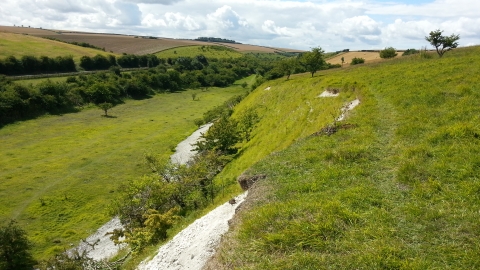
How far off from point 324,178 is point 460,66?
23.7 metres

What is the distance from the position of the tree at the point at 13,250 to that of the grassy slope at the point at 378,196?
80.2 feet

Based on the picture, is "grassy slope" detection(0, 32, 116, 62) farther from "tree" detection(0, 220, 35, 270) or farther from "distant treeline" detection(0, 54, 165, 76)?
"tree" detection(0, 220, 35, 270)

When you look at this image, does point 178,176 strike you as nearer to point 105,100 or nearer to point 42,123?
point 42,123

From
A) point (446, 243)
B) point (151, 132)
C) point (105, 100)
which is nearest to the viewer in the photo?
point (446, 243)

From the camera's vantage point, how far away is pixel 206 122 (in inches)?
3314

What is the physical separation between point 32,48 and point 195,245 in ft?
492

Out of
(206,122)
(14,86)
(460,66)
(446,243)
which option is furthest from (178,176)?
(14,86)

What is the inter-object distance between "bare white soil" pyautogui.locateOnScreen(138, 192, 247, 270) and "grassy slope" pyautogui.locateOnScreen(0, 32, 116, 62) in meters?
130

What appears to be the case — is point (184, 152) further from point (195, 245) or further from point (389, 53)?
point (389, 53)

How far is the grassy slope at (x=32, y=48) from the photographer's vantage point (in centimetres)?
12123

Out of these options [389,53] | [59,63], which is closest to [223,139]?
[389,53]

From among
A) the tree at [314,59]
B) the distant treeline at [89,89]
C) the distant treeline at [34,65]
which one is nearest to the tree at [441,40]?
the tree at [314,59]

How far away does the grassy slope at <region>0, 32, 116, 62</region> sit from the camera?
121231 mm

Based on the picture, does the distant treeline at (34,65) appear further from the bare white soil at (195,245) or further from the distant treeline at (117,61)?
the bare white soil at (195,245)
